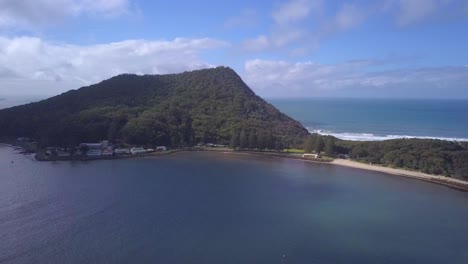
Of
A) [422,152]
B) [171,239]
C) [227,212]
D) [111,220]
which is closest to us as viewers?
[171,239]

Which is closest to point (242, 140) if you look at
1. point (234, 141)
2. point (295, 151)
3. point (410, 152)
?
point (234, 141)

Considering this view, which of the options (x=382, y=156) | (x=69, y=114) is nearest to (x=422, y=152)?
(x=382, y=156)

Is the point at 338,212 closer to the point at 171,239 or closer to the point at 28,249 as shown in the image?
the point at 171,239

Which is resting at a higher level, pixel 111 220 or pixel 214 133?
pixel 214 133

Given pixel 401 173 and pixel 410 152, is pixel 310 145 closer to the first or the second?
pixel 410 152

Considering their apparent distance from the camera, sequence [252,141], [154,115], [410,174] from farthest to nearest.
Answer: [154,115] → [252,141] → [410,174]

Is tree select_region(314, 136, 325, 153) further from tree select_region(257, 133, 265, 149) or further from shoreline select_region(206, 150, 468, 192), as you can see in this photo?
tree select_region(257, 133, 265, 149)

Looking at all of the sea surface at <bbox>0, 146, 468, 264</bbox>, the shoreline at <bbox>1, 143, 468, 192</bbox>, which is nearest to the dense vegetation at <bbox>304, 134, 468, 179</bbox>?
the shoreline at <bbox>1, 143, 468, 192</bbox>
